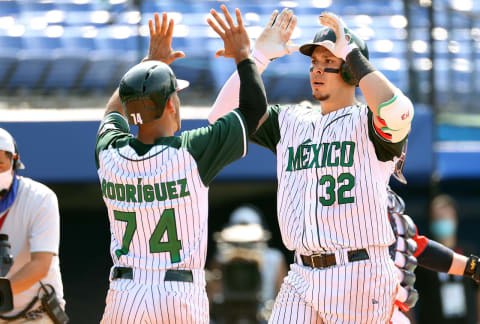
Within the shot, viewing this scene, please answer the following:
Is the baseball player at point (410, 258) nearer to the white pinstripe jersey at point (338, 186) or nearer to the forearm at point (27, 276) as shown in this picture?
the white pinstripe jersey at point (338, 186)

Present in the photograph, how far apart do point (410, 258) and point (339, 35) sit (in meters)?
1.10

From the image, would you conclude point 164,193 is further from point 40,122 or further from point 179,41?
point 179,41

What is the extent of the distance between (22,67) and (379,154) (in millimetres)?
5137

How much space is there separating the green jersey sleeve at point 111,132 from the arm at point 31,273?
3.42 ft

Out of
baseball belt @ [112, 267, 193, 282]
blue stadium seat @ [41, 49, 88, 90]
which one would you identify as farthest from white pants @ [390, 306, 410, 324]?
blue stadium seat @ [41, 49, 88, 90]

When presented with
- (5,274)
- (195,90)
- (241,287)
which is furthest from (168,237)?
(195,90)

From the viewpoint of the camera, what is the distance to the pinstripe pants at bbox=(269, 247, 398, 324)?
3.25 m

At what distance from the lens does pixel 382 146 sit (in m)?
3.29

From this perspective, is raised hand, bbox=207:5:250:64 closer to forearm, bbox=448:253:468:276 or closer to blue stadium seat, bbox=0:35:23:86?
forearm, bbox=448:253:468:276

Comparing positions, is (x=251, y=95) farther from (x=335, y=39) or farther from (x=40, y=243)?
(x=40, y=243)

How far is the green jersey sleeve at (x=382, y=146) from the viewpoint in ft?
10.6

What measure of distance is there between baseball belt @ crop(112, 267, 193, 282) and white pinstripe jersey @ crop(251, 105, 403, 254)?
64 centimetres

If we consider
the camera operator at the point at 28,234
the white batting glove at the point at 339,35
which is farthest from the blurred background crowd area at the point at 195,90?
the white batting glove at the point at 339,35

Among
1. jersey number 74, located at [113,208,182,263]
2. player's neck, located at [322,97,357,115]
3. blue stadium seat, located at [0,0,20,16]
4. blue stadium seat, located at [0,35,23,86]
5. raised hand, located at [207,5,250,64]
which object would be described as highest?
blue stadium seat, located at [0,0,20,16]
